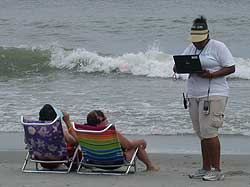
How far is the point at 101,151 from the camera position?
24.9ft

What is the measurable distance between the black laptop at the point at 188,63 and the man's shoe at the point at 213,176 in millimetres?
1029

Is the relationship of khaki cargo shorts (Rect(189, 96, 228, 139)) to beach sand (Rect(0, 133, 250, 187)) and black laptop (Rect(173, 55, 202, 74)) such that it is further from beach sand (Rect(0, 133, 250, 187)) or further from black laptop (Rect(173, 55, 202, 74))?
beach sand (Rect(0, 133, 250, 187))

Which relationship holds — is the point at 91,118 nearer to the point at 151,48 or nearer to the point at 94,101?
the point at 94,101

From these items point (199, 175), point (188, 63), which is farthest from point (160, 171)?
point (188, 63)

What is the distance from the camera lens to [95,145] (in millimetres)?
7543

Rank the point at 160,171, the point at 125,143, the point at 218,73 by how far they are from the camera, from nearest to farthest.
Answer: the point at 218,73 < the point at 125,143 < the point at 160,171

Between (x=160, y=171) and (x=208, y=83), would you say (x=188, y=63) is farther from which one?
(x=160, y=171)

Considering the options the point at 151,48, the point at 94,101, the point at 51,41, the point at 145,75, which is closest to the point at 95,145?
the point at 94,101

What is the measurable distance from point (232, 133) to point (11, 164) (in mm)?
3303

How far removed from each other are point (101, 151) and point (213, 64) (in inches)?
57.5

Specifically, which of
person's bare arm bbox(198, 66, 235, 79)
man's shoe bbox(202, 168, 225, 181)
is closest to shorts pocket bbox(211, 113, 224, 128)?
person's bare arm bbox(198, 66, 235, 79)

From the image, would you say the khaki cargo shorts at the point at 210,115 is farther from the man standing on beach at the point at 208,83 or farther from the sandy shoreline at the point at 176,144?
the sandy shoreline at the point at 176,144

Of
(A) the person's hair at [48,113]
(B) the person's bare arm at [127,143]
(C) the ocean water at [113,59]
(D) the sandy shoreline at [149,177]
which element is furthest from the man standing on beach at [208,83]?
(C) the ocean water at [113,59]

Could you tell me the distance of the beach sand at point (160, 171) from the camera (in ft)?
23.4
